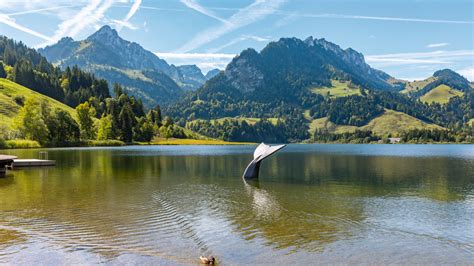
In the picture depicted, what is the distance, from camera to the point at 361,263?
20.0m

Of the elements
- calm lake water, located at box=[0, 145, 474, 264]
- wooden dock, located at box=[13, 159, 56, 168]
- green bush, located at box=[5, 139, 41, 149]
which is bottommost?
calm lake water, located at box=[0, 145, 474, 264]

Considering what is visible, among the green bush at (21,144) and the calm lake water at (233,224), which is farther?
the green bush at (21,144)

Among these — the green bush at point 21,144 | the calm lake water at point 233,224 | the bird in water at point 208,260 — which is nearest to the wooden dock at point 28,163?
the calm lake water at point 233,224

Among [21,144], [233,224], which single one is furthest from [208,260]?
[21,144]

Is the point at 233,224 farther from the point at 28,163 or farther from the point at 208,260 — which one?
the point at 28,163

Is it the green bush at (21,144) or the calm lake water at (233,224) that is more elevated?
the green bush at (21,144)

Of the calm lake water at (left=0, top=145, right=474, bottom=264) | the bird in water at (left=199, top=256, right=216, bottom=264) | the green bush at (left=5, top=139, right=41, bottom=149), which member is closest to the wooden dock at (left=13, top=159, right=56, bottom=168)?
the calm lake water at (left=0, top=145, right=474, bottom=264)

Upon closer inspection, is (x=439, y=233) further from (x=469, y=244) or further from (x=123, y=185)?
(x=123, y=185)

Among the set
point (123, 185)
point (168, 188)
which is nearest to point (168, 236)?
point (168, 188)

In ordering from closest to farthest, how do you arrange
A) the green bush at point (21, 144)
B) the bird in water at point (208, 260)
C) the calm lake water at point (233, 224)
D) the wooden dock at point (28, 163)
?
the bird in water at point (208, 260)
the calm lake water at point (233, 224)
the wooden dock at point (28, 163)
the green bush at point (21, 144)

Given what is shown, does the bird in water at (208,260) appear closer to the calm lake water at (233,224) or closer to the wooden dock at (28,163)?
the calm lake water at (233,224)

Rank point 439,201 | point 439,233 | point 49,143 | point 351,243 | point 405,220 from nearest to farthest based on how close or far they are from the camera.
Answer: point 351,243 → point 439,233 → point 405,220 → point 439,201 → point 49,143

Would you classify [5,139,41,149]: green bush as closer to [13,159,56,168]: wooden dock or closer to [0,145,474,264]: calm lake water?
[13,159,56,168]: wooden dock

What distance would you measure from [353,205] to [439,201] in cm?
985
